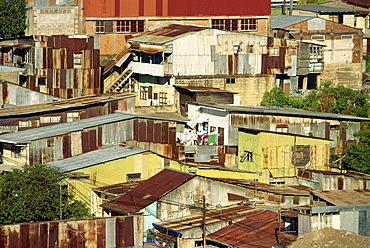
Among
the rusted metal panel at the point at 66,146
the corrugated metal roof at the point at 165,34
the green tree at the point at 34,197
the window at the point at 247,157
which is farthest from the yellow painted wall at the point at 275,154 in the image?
the corrugated metal roof at the point at 165,34

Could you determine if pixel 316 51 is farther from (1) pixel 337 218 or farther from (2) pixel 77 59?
(1) pixel 337 218

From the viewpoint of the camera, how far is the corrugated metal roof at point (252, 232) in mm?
31844

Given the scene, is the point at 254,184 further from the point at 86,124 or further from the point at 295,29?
the point at 295,29

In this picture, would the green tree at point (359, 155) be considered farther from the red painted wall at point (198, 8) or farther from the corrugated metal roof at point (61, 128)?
the red painted wall at point (198, 8)

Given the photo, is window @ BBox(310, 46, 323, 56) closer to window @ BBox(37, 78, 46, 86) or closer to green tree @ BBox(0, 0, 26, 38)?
window @ BBox(37, 78, 46, 86)

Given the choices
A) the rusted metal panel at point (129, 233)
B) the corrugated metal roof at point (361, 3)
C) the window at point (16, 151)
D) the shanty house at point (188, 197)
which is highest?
the corrugated metal roof at point (361, 3)

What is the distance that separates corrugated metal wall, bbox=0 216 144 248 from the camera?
101ft

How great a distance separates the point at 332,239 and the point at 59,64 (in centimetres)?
2747

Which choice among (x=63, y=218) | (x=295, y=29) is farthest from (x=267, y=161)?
(x=295, y=29)

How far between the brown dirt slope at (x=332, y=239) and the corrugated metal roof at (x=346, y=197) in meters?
5.09

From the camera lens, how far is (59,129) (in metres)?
41.8

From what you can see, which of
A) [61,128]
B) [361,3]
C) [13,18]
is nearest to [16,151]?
[61,128]

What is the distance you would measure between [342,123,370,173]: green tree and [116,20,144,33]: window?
58.9ft

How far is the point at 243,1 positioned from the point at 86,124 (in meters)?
18.9
